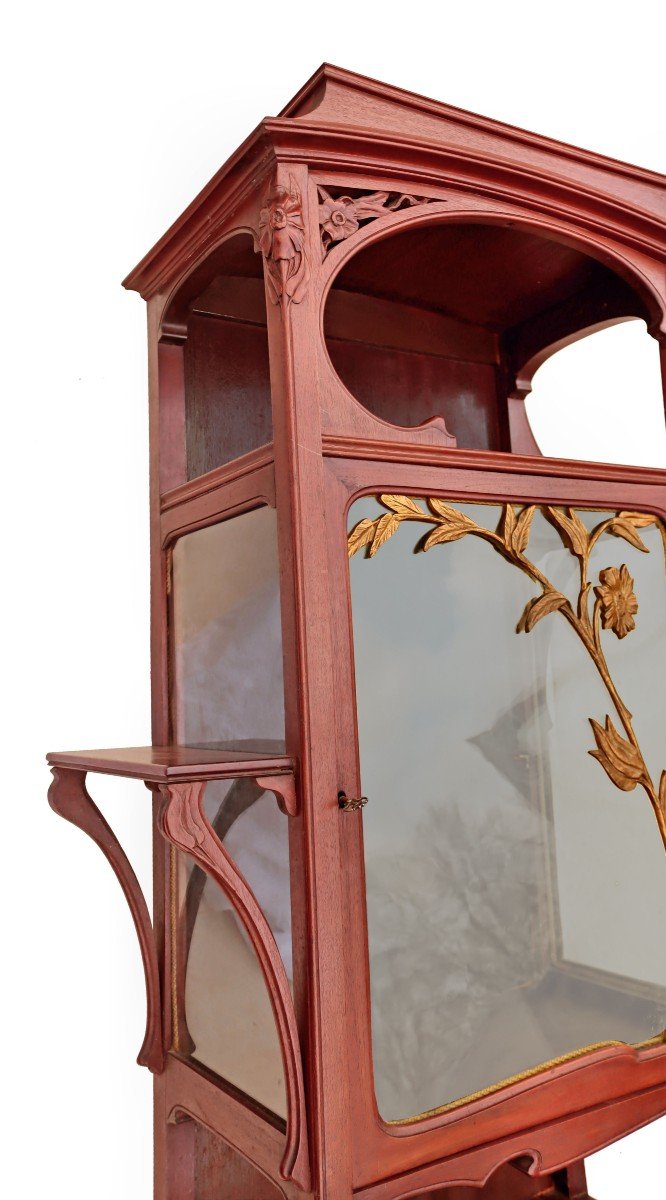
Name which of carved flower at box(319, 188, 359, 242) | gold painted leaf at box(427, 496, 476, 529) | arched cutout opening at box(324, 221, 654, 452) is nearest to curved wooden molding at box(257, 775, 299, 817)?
gold painted leaf at box(427, 496, 476, 529)

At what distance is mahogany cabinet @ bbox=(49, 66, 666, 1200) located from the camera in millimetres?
1093

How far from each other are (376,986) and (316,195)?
35.0 inches

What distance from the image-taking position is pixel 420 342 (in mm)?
1744

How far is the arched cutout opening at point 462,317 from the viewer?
5.05ft

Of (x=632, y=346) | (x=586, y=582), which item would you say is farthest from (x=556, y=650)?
(x=632, y=346)

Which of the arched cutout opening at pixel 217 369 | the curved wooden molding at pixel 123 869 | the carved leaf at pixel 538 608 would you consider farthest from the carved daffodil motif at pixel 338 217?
the curved wooden molding at pixel 123 869

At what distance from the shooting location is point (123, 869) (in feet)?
4.42

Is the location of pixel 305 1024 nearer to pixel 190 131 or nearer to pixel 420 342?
pixel 420 342

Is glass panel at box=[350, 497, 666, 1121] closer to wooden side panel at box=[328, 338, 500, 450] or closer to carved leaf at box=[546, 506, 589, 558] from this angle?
carved leaf at box=[546, 506, 589, 558]

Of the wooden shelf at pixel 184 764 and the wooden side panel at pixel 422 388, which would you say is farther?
the wooden side panel at pixel 422 388

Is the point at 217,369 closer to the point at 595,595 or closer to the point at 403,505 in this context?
the point at 403,505

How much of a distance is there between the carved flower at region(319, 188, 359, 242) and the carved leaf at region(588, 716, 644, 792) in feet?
2.26

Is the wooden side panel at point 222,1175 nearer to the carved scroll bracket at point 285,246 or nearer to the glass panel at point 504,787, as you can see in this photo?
the glass panel at point 504,787

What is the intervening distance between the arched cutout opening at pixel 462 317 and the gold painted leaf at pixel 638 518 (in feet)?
1.06
